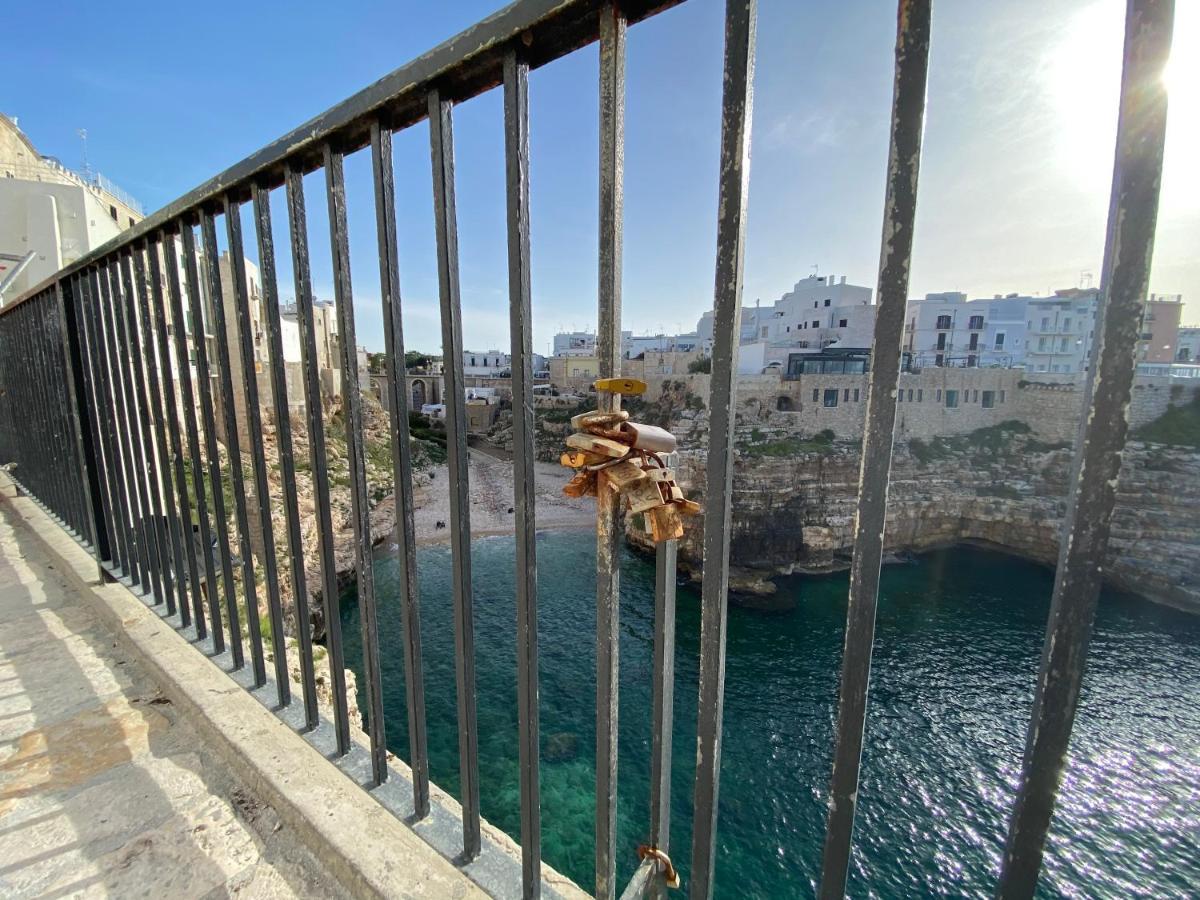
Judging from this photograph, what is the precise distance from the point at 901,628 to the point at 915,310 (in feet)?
87.6

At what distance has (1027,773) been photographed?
63 centimetres

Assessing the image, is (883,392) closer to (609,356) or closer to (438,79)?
(609,356)


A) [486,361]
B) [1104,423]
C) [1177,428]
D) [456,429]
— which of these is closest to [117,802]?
[456,429]

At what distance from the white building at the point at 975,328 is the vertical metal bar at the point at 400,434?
140ft

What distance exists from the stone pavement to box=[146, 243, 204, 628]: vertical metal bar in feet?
1.35

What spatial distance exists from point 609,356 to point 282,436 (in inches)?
42.7

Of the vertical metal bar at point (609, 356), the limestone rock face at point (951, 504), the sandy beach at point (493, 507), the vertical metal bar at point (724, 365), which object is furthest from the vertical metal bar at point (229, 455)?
the sandy beach at point (493, 507)

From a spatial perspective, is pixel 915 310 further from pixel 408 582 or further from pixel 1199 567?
pixel 408 582

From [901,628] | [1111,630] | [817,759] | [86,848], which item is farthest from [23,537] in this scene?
[1111,630]

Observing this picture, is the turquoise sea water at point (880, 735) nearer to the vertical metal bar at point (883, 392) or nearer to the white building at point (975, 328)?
the vertical metal bar at point (883, 392)

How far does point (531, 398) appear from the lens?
969 mm

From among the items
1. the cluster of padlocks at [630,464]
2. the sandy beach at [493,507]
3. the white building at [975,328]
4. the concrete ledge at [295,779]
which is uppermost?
the white building at [975,328]

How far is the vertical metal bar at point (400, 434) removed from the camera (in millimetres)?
1130

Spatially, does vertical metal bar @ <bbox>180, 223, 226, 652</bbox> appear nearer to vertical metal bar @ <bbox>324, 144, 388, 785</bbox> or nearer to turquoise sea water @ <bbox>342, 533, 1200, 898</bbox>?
vertical metal bar @ <bbox>324, 144, 388, 785</bbox>
